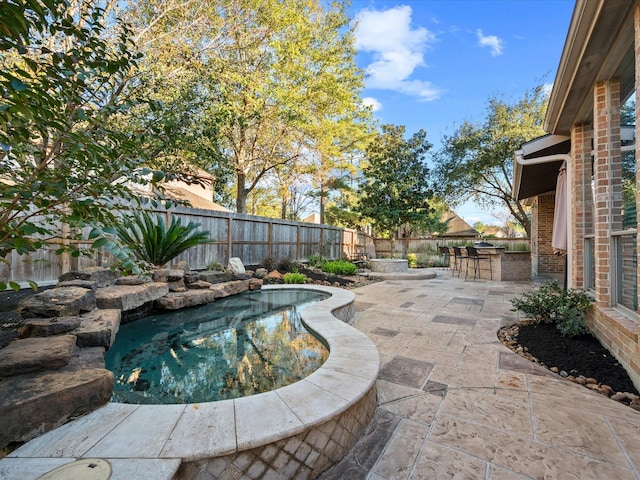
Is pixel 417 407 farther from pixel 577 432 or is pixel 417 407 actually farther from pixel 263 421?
pixel 263 421

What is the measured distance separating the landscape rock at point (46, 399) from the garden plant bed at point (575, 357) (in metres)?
3.50

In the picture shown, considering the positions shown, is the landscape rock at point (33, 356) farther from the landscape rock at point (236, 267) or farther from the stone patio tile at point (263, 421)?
the landscape rock at point (236, 267)

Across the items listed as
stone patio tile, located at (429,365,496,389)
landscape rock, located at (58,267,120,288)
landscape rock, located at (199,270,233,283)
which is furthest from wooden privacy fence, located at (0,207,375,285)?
stone patio tile, located at (429,365,496,389)

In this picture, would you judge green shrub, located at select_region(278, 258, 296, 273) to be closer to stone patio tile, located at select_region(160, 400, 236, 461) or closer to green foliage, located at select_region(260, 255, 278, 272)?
green foliage, located at select_region(260, 255, 278, 272)

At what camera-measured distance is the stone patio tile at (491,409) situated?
1.86 meters

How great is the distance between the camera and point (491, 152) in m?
13.1

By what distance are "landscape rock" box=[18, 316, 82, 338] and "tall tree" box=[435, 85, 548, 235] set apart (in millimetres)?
14421

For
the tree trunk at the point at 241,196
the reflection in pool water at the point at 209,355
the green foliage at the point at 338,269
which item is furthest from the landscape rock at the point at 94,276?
the tree trunk at the point at 241,196

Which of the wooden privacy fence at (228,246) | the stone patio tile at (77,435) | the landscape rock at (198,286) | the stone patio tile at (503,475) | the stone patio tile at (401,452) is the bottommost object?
the stone patio tile at (401,452)

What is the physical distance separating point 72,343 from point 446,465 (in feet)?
8.43

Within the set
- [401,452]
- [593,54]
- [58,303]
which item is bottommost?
[401,452]

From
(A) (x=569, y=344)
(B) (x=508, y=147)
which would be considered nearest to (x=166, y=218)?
→ (A) (x=569, y=344)

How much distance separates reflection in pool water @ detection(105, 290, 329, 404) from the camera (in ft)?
6.95

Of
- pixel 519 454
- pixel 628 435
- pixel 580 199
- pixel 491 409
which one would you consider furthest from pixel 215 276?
pixel 580 199
